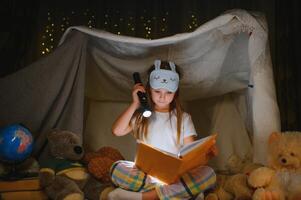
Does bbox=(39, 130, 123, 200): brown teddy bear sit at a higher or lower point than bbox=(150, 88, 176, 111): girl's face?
lower

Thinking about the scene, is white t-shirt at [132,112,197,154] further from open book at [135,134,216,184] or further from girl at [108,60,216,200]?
open book at [135,134,216,184]

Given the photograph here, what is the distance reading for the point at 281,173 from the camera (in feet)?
4.91

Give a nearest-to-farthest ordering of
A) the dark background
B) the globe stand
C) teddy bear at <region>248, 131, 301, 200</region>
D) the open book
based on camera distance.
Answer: the open book
teddy bear at <region>248, 131, 301, 200</region>
the globe stand
the dark background

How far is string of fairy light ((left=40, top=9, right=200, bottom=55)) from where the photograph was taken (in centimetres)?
239

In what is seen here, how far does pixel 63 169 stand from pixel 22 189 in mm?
178

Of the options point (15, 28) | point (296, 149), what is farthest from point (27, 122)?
point (296, 149)

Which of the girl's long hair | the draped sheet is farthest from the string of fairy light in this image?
the girl's long hair

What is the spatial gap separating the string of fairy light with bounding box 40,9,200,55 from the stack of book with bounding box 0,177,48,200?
1.06 meters

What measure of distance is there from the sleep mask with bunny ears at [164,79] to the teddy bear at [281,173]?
45 cm

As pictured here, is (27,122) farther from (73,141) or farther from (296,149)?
(296,149)

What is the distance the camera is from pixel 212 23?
1618 mm

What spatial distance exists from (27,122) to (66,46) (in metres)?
0.39

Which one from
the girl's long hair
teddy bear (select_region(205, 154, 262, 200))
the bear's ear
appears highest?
the girl's long hair

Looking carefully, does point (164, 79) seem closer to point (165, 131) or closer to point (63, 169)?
point (165, 131)
